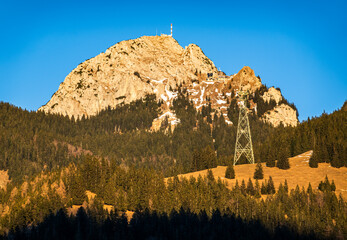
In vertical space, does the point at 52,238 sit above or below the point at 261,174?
below

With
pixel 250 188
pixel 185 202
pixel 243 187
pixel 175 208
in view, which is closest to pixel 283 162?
pixel 250 188

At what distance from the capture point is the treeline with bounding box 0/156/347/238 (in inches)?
4033

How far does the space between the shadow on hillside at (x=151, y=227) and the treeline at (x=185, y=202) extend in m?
0.48

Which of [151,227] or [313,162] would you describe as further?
[313,162]

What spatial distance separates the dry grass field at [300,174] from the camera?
125 m

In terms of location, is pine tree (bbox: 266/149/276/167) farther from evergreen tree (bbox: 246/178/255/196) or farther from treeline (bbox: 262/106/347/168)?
evergreen tree (bbox: 246/178/255/196)

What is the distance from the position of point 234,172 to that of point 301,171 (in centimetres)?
2017

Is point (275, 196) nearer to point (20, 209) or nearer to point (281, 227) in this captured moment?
point (281, 227)

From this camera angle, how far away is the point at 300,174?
134m

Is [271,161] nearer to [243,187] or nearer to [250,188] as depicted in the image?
[250,188]

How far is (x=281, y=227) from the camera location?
10125 cm

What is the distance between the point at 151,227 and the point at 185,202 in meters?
16.5

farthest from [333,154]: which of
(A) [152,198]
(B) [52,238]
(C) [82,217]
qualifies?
(B) [52,238]

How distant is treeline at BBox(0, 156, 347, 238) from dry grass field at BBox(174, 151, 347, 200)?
18.6 ft
